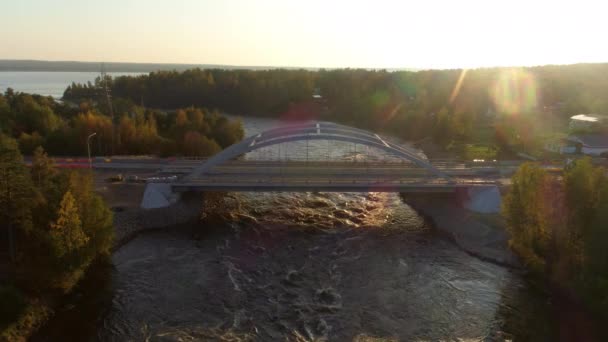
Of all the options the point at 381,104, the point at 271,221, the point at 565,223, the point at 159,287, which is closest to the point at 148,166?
the point at 271,221

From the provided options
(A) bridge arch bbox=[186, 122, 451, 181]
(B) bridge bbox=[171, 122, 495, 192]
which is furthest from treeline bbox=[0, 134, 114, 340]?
(A) bridge arch bbox=[186, 122, 451, 181]

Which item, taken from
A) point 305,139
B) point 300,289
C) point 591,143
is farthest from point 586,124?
point 300,289

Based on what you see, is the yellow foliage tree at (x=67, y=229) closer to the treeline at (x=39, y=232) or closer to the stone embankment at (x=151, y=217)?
the treeline at (x=39, y=232)

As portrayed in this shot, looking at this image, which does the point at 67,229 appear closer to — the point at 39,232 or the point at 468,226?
the point at 39,232

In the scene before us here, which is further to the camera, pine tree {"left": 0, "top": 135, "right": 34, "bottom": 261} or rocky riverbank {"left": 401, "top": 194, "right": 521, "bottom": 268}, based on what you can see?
rocky riverbank {"left": 401, "top": 194, "right": 521, "bottom": 268}

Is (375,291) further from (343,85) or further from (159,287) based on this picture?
(343,85)

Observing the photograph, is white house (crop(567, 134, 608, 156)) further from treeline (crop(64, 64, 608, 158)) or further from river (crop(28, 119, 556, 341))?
river (crop(28, 119, 556, 341))
